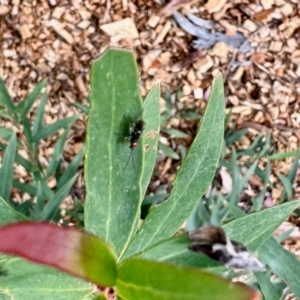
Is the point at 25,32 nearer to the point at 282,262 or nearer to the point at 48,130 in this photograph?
the point at 48,130

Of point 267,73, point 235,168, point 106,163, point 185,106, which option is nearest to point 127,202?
point 106,163

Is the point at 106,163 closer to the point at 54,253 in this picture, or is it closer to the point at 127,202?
the point at 127,202

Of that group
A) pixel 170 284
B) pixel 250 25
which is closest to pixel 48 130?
pixel 250 25

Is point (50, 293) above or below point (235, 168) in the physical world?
above

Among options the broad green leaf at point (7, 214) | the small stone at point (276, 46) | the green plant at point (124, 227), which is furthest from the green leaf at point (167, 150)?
the broad green leaf at point (7, 214)

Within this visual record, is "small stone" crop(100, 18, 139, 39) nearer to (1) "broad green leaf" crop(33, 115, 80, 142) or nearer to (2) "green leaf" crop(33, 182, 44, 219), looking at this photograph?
(1) "broad green leaf" crop(33, 115, 80, 142)

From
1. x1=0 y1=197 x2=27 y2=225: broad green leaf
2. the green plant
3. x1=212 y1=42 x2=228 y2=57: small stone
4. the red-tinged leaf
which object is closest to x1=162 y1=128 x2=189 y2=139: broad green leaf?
x1=212 y1=42 x2=228 y2=57: small stone
